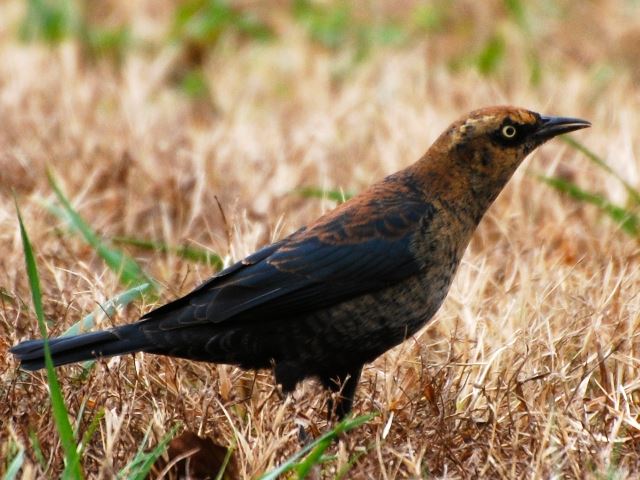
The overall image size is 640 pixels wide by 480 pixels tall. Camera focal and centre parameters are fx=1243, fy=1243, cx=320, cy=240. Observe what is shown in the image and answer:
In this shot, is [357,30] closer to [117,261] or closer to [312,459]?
[117,261]

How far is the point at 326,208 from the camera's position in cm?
495

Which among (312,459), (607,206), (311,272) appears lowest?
(607,206)

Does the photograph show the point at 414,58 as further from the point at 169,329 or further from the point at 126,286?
the point at 169,329

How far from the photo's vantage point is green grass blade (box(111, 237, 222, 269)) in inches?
178

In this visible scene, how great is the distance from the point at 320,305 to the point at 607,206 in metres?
A: 1.79

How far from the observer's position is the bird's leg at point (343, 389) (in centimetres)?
346

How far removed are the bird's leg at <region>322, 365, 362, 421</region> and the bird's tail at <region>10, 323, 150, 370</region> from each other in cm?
55

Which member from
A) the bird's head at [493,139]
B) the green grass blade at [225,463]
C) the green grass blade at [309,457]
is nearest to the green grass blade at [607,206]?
the bird's head at [493,139]

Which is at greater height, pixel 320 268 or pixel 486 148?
pixel 486 148

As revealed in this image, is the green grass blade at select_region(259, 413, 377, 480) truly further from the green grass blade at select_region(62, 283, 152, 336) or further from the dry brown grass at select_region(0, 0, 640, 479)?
the green grass blade at select_region(62, 283, 152, 336)

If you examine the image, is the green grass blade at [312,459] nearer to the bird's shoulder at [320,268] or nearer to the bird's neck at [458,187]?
the bird's shoulder at [320,268]

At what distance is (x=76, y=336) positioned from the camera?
3.41 meters

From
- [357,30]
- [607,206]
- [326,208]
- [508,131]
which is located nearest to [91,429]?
[508,131]

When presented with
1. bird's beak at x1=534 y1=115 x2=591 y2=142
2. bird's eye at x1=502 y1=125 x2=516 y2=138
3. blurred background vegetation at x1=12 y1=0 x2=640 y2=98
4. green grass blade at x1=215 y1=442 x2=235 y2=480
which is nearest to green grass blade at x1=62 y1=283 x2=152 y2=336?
green grass blade at x1=215 y1=442 x2=235 y2=480
